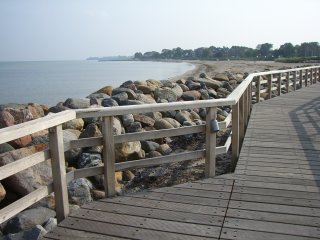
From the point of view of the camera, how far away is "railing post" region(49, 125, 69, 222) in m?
3.20

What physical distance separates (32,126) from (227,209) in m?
1.82

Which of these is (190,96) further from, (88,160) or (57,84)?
(57,84)

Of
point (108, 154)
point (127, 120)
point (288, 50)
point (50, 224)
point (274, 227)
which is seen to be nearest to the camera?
point (274, 227)

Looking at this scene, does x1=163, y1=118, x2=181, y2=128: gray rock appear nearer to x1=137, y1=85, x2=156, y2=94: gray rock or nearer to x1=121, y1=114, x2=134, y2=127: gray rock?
x1=121, y1=114, x2=134, y2=127: gray rock

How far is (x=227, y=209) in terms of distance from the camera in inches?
135

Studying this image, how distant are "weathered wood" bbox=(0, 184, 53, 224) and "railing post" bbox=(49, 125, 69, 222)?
0.28 ft

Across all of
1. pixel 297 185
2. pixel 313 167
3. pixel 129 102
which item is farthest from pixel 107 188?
pixel 129 102

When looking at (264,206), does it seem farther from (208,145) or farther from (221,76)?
(221,76)

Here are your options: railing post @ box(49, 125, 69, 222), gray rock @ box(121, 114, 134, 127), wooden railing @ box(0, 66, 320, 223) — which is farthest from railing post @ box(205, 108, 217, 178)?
gray rock @ box(121, 114, 134, 127)

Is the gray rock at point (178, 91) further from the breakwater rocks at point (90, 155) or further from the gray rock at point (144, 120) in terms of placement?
the gray rock at point (144, 120)

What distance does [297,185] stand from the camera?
400cm

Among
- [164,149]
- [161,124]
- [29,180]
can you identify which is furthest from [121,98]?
[29,180]

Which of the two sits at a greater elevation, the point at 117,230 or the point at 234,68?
the point at 117,230

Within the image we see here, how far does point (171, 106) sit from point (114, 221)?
4.25ft
